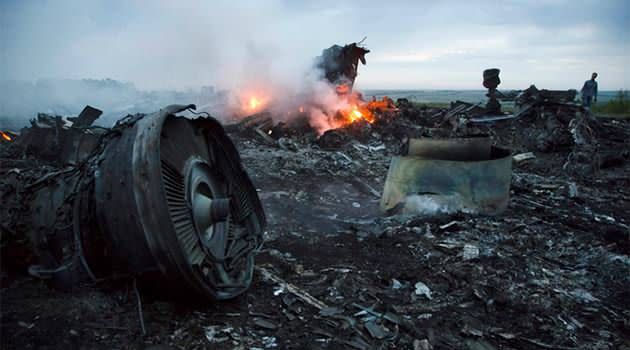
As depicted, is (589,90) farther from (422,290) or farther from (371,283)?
(371,283)

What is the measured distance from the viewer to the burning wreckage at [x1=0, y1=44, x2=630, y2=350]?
2750mm

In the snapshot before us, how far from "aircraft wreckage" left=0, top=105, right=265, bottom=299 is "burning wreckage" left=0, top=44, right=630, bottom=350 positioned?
0.04ft

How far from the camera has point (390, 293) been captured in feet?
12.9

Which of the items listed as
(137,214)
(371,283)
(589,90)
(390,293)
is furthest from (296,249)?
(589,90)

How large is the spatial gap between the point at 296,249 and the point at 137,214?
256cm

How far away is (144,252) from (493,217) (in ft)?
16.7

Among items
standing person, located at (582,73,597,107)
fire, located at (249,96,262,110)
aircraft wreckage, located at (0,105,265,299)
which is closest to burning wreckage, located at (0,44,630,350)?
aircraft wreckage, located at (0,105,265,299)

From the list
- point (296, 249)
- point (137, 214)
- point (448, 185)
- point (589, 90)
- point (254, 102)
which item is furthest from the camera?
point (254, 102)

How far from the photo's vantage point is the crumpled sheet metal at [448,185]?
6.02m

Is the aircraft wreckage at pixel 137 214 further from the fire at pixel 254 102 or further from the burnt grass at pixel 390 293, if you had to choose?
the fire at pixel 254 102

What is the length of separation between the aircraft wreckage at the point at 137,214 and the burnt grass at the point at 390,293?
216 millimetres

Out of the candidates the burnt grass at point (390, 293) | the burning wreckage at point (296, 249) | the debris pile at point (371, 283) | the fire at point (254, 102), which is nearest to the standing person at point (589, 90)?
the debris pile at point (371, 283)

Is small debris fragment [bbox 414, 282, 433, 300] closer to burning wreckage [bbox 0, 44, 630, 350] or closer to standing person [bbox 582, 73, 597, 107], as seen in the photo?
burning wreckage [bbox 0, 44, 630, 350]

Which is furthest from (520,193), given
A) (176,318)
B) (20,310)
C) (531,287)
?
(20,310)
